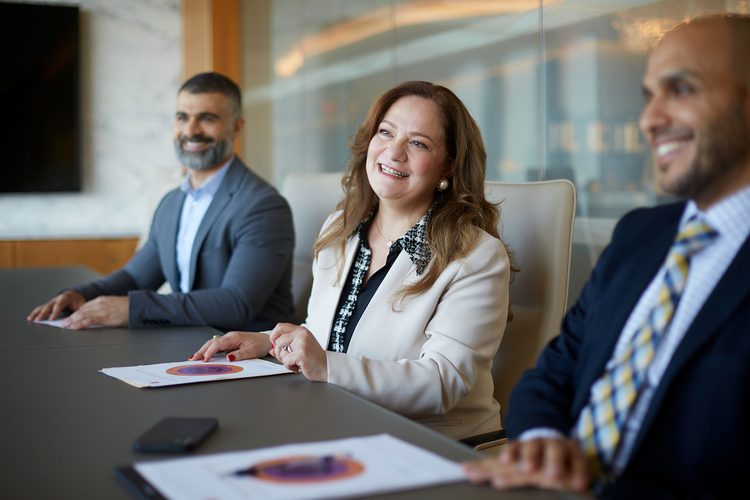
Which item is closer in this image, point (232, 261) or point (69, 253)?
point (232, 261)

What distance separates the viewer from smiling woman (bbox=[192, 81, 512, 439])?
1721 millimetres

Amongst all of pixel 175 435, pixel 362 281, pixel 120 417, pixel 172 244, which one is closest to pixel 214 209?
pixel 172 244

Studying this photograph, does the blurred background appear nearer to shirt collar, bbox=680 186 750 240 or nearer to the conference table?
shirt collar, bbox=680 186 750 240

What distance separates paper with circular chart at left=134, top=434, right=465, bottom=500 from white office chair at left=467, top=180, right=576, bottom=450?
82cm

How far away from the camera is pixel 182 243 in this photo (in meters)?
3.05

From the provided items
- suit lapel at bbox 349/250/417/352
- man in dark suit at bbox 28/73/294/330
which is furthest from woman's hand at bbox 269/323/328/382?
man in dark suit at bbox 28/73/294/330

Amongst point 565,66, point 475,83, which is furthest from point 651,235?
point 475,83

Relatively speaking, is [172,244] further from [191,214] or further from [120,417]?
[120,417]

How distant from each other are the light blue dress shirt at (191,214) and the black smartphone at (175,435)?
5.93 feet

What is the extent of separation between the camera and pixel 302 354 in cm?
161

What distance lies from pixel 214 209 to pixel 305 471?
1.97m

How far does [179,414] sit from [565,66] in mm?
2157

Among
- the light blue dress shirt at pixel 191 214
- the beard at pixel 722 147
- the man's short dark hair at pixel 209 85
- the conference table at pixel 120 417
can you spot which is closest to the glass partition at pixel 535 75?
the man's short dark hair at pixel 209 85

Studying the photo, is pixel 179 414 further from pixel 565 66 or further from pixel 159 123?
pixel 159 123
